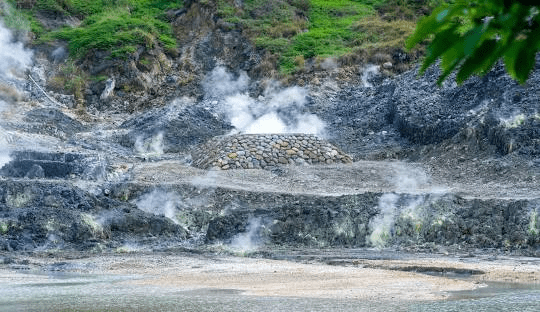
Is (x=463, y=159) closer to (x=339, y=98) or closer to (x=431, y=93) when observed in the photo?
(x=431, y=93)

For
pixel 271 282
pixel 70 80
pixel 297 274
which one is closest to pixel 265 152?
pixel 70 80

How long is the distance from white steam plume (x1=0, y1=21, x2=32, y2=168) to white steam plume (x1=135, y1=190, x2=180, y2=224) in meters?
12.3

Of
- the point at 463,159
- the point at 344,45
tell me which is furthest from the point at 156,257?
the point at 344,45

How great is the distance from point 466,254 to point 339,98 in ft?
69.6

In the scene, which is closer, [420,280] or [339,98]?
[420,280]

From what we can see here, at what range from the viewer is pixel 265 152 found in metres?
29.8

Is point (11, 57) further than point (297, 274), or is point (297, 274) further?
point (11, 57)

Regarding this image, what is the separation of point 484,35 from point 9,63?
4118 cm

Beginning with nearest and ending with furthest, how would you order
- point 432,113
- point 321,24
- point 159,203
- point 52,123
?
1. point 159,203
2. point 432,113
3. point 52,123
4. point 321,24

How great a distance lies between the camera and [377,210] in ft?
64.4

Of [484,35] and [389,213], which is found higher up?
[389,213]

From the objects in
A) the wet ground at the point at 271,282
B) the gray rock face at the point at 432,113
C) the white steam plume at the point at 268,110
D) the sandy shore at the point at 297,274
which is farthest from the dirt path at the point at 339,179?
the sandy shore at the point at 297,274

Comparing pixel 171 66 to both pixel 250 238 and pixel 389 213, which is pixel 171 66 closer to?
pixel 250 238

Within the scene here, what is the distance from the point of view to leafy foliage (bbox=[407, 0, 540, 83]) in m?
1.65
